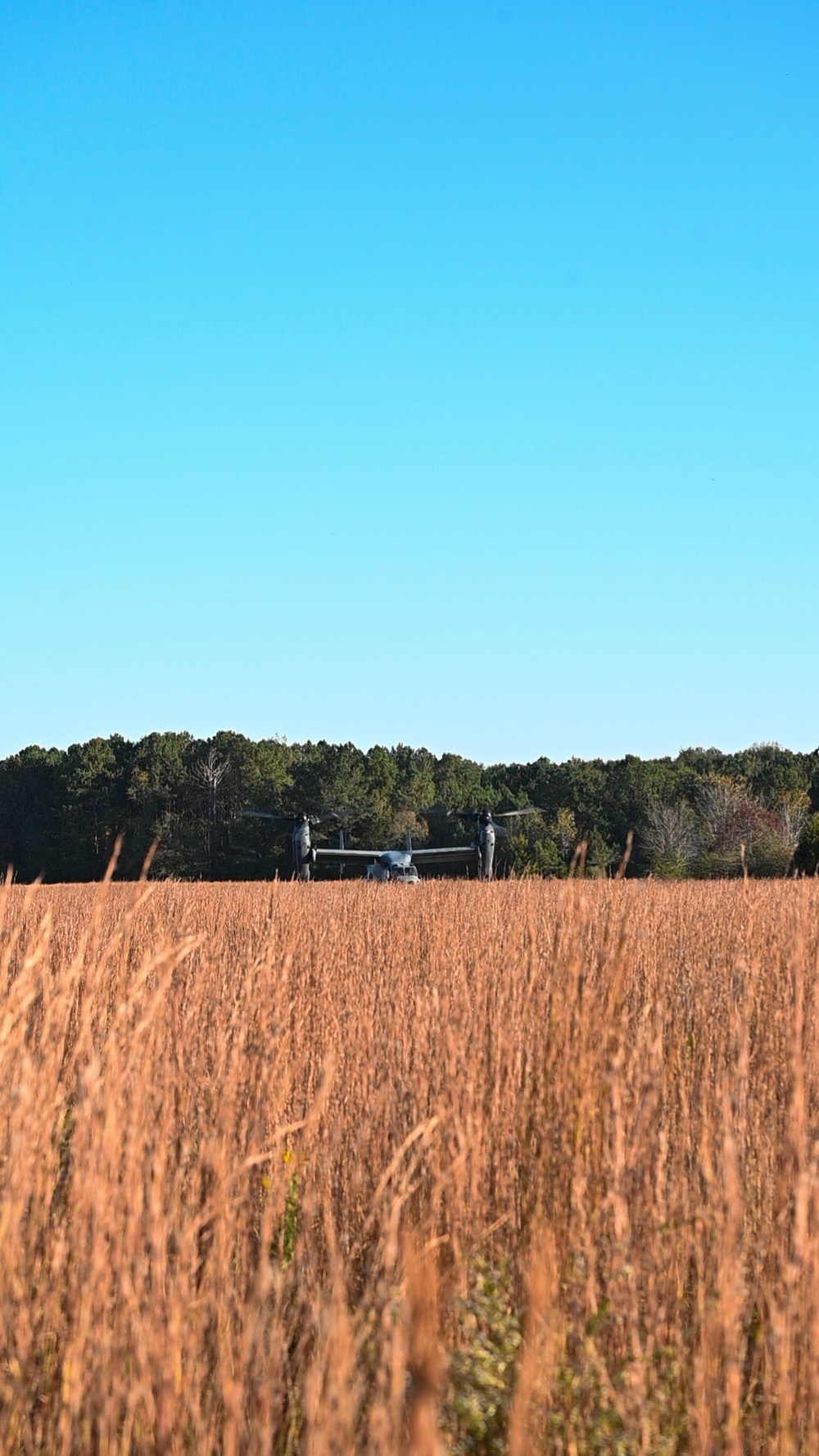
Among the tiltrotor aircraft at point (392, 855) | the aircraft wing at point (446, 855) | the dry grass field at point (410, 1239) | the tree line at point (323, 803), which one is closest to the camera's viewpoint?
the dry grass field at point (410, 1239)

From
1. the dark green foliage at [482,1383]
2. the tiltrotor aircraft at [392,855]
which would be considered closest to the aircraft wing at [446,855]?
the tiltrotor aircraft at [392,855]

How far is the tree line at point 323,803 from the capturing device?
155 feet

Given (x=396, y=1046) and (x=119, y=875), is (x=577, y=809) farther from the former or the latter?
(x=396, y=1046)

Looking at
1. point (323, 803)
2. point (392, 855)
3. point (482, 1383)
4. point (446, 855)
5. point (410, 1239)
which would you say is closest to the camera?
point (410, 1239)

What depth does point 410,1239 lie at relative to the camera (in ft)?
6.24

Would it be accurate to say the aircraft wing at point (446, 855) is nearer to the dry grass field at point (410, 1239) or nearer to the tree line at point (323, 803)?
the tree line at point (323, 803)

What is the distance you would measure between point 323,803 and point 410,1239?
48.9m

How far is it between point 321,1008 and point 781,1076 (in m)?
2.08

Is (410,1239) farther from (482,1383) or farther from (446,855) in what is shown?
(446,855)

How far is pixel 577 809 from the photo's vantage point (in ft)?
178

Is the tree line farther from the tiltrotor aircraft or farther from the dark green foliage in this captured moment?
the dark green foliage

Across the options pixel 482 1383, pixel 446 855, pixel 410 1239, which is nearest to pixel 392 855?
pixel 446 855

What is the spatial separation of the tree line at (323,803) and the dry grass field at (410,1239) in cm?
3847

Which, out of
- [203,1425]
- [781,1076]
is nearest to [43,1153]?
[203,1425]
